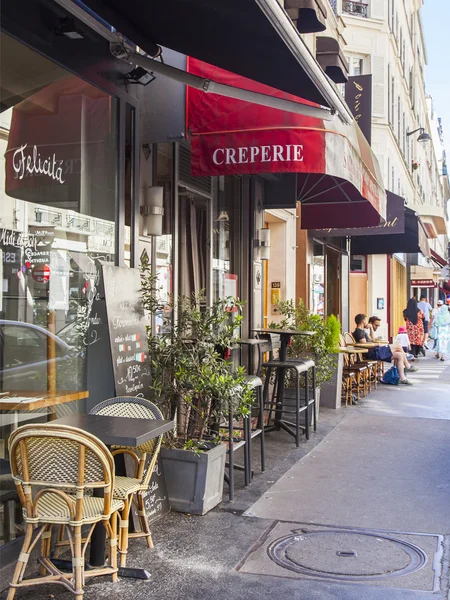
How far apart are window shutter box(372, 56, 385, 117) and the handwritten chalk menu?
18802 mm

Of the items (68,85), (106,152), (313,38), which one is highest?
(313,38)

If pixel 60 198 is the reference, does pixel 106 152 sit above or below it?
above

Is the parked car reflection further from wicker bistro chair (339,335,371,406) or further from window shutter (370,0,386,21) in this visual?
window shutter (370,0,386,21)

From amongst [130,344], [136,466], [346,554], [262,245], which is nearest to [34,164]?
[130,344]

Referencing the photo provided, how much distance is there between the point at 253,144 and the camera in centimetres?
673

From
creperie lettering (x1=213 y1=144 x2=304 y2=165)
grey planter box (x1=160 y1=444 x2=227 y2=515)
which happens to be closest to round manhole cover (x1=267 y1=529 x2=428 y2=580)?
grey planter box (x1=160 y1=444 x2=227 y2=515)

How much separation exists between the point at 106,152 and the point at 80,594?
11.5ft

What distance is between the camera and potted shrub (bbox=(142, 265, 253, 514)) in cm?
526

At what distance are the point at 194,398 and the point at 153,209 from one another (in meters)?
2.02

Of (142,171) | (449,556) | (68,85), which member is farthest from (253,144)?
(449,556)

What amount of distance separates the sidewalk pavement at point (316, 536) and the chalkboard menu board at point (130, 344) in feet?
0.77

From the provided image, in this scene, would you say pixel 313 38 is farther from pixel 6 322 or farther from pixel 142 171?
pixel 6 322

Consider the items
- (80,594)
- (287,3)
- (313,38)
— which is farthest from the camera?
(313,38)

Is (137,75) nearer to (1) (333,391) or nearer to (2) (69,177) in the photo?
(2) (69,177)
